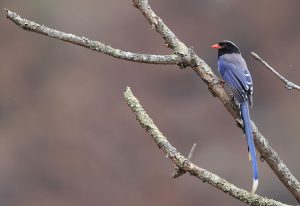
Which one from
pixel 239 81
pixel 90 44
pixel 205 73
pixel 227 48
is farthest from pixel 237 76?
pixel 90 44

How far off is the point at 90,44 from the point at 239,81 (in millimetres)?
1672

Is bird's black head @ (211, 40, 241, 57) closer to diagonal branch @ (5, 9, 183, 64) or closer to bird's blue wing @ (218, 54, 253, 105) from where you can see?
bird's blue wing @ (218, 54, 253, 105)

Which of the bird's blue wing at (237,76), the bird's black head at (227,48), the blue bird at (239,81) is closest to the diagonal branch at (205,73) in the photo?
the blue bird at (239,81)

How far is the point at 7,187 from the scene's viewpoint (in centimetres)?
1255

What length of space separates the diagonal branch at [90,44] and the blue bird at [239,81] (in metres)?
0.58

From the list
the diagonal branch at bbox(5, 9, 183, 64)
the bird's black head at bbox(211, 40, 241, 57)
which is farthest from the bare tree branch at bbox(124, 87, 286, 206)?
the bird's black head at bbox(211, 40, 241, 57)

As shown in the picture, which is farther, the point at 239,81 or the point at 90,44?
the point at 239,81

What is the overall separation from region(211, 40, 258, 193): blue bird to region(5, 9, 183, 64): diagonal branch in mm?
583

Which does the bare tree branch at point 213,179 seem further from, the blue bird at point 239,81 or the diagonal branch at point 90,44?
the diagonal branch at point 90,44

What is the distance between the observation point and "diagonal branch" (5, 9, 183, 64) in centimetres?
340

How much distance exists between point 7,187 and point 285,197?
198 inches

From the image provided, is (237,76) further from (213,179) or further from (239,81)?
(213,179)

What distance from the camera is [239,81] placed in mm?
4855

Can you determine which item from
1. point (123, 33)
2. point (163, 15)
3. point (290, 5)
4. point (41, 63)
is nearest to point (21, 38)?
point (41, 63)
